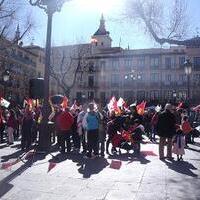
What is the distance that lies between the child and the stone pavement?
0.34 m

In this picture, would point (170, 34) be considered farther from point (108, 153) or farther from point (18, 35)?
point (18, 35)

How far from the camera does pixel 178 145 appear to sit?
12.1 meters

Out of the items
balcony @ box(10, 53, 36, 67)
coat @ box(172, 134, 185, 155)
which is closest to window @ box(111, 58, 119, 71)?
balcony @ box(10, 53, 36, 67)

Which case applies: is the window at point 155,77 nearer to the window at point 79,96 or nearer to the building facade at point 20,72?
the window at point 79,96

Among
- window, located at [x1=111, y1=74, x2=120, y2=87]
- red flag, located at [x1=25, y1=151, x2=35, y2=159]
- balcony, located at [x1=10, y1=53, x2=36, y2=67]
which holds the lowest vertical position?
red flag, located at [x1=25, y1=151, x2=35, y2=159]

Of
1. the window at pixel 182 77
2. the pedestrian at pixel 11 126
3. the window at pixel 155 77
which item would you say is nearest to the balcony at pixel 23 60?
the window at pixel 155 77

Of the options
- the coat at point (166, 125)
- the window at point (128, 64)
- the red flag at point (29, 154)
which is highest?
the window at point (128, 64)

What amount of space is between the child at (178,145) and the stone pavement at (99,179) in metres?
0.34

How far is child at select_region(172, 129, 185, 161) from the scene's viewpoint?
1202cm

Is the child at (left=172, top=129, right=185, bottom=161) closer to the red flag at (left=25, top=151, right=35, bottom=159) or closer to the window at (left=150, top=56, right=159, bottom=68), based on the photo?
the red flag at (left=25, top=151, right=35, bottom=159)

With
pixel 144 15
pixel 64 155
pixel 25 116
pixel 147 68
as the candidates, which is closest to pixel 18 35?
pixel 144 15

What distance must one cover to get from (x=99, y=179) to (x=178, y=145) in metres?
4.11

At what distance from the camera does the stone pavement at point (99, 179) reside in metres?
7.25

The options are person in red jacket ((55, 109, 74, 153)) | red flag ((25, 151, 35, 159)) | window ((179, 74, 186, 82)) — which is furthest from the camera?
window ((179, 74, 186, 82))
